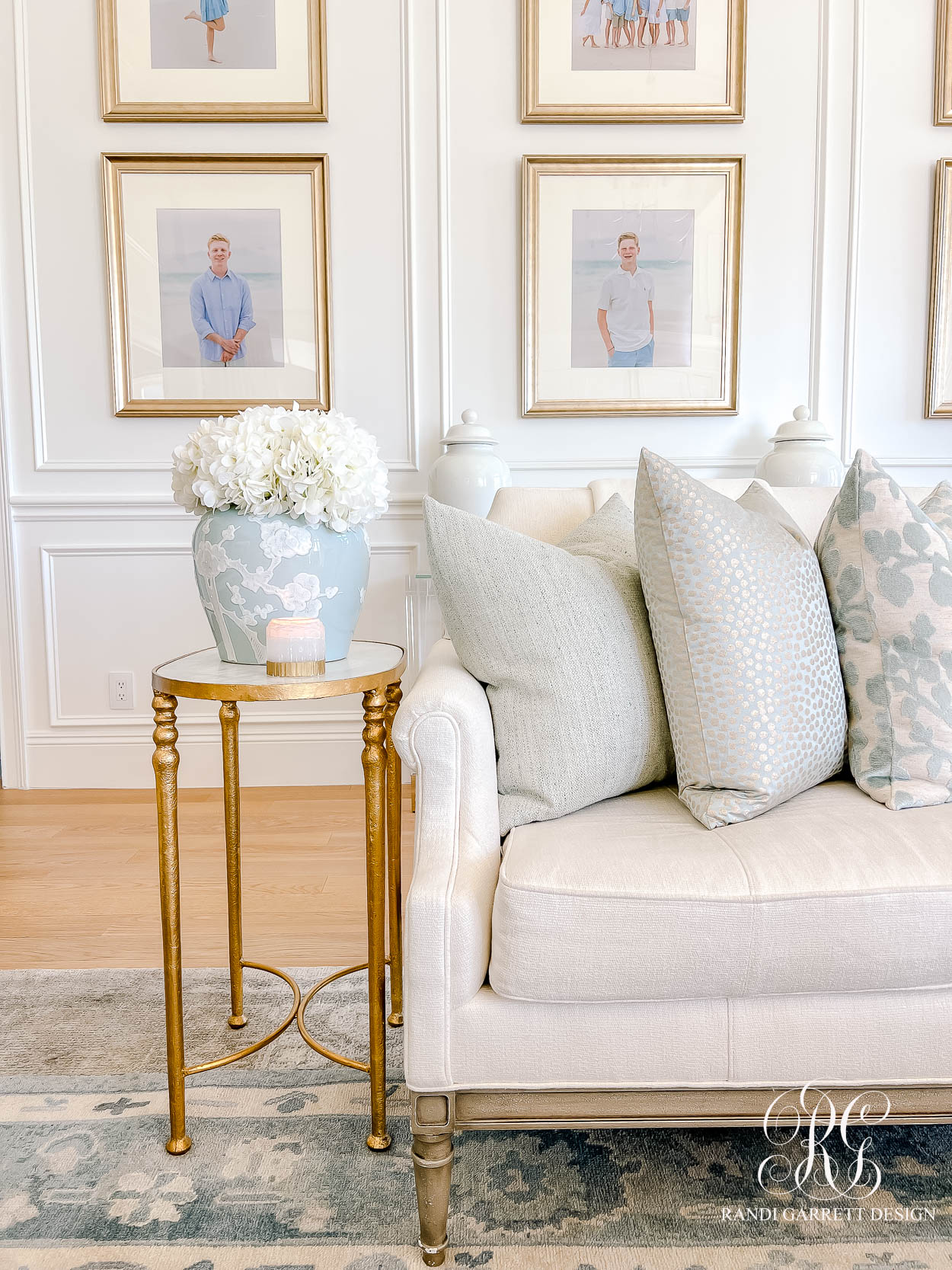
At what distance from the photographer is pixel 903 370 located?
2.79 metres

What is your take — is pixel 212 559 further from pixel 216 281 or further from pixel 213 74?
pixel 213 74

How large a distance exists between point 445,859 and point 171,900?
1.35 feet

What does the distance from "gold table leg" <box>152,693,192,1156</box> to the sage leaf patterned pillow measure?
95 centimetres

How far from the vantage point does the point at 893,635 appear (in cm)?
122

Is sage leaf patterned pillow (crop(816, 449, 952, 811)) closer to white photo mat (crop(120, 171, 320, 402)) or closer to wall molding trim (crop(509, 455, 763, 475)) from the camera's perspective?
wall molding trim (crop(509, 455, 763, 475))

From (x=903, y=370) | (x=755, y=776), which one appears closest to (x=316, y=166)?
(x=903, y=370)

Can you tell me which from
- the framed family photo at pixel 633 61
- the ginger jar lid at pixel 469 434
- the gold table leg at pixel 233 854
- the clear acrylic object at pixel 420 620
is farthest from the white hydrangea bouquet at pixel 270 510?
the framed family photo at pixel 633 61

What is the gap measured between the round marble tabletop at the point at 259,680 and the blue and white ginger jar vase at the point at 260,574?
2.0 inches

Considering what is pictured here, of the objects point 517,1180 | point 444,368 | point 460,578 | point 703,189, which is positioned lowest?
point 517,1180

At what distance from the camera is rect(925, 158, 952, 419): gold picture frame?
2699 millimetres

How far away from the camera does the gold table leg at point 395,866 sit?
1367 mm

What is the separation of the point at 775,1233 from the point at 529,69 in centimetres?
289

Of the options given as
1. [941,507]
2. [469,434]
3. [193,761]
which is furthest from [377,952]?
[193,761]

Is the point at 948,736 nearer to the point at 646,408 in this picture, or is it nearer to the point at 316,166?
the point at 646,408
